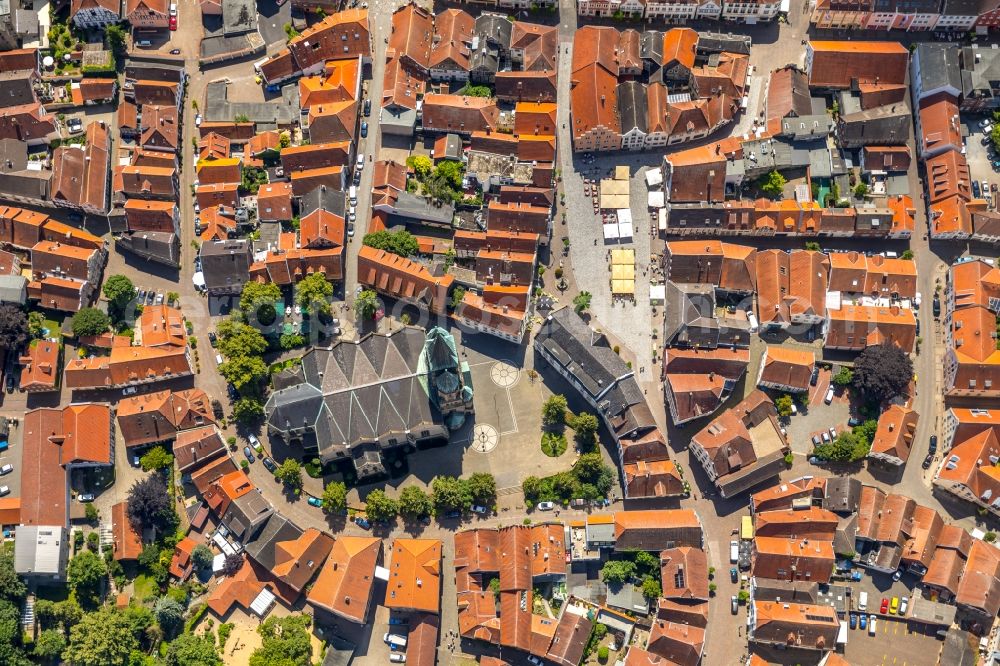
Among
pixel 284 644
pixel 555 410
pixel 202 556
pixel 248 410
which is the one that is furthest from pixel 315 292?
pixel 284 644

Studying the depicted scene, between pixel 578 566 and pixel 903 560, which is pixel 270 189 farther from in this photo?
pixel 903 560

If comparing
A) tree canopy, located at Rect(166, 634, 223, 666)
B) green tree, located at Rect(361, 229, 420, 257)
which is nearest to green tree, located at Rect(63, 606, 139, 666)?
tree canopy, located at Rect(166, 634, 223, 666)

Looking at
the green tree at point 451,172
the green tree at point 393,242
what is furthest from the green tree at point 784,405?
the green tree at point 393,242

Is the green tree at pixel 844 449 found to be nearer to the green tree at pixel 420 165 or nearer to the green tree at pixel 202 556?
the green tree at pixel 420 165

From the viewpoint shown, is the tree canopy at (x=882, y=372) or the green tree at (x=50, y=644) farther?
the tree canopy at (x=882, y=372)

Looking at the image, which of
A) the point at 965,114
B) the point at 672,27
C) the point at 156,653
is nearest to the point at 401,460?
the point at 156,653

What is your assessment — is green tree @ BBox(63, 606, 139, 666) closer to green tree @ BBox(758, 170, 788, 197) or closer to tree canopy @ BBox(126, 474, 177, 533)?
tree canopy @ BBox(126, 474, 177, 533)
